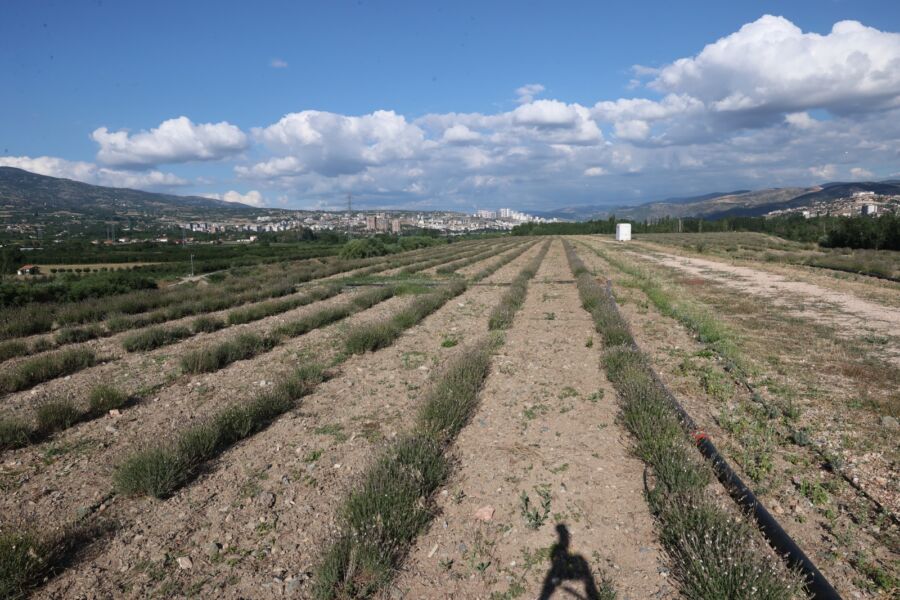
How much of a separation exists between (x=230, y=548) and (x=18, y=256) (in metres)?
67.1

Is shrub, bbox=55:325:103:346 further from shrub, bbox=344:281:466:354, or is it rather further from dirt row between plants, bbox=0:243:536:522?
shrub, bbox=344:281:466:354

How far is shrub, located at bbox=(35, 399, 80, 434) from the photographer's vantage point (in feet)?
21.0

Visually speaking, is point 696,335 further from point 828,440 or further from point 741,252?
point 741,252

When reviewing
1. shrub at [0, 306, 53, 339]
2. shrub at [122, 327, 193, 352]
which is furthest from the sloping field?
shrub at [0, 306, 53, 339]

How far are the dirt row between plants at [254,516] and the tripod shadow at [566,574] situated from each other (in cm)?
171

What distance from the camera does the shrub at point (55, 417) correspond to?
6.40 m

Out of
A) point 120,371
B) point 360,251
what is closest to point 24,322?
point 120,371

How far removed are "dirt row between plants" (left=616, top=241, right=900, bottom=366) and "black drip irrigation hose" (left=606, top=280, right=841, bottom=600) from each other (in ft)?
20.8

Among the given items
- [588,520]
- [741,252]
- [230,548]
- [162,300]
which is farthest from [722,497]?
[741,252]

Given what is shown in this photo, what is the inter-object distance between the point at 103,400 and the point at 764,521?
8.07 metres

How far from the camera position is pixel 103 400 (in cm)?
718

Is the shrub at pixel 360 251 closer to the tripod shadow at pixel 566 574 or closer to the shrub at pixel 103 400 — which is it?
the shrub at pixel 103 400

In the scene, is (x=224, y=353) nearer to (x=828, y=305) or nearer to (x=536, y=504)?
(x=536, y=504)

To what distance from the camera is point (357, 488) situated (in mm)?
4500
